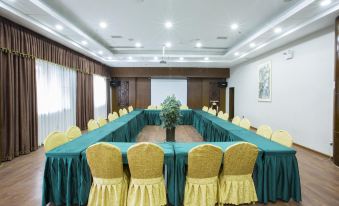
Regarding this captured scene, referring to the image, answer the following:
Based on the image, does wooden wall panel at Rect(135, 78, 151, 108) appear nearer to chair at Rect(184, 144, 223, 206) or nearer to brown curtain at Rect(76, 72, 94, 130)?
brown curtain at Rect(76, 72, 94, 130)

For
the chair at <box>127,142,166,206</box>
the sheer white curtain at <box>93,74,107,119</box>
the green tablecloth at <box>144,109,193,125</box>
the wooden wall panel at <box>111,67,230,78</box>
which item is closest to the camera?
the chair at <box>127,142,166,206</box>

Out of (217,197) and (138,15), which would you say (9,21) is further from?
(217,197)

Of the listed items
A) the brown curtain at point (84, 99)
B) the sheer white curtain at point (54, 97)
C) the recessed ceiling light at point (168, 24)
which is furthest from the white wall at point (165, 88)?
the recessed ceiling light at point (168, 24)

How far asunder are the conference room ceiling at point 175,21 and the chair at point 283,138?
2.60m

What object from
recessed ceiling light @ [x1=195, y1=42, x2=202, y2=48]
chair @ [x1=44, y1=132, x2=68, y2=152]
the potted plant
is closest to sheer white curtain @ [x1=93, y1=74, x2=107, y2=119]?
recessed ceiling light @ [x1=195, y1=42, x2=202, y2=48]

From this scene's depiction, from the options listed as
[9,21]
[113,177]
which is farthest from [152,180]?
[9,21]

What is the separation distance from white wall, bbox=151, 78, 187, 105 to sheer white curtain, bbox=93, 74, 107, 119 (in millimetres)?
2918

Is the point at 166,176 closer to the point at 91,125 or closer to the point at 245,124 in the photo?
the point at 91,125

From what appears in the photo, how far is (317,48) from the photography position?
541 cm

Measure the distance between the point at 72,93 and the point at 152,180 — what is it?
6.76m

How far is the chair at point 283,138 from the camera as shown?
3.06 meters

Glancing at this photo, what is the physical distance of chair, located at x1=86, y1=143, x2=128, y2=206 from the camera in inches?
93.7

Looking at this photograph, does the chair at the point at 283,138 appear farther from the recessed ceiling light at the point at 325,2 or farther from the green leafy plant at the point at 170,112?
the recessed ceiling light at the point at 325,2

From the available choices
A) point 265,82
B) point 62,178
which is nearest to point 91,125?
point 62,178
